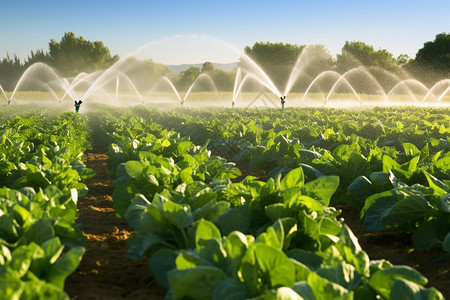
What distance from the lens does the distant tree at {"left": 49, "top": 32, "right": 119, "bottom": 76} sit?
78.2 meters

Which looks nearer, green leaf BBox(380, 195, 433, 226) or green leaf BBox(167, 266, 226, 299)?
green leaf BBox(167, 266, 226, 299)

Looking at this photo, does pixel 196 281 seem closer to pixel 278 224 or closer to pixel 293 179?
pixel 278 224

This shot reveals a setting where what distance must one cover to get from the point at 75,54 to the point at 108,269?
83.0 meters

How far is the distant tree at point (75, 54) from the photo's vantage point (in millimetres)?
78250

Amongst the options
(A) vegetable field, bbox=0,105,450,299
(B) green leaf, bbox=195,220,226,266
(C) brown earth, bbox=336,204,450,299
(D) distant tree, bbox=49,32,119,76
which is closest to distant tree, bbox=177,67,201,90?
(D) distant tree, bbox=49,32,119,76

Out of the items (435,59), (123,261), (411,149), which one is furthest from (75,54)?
(123,261)

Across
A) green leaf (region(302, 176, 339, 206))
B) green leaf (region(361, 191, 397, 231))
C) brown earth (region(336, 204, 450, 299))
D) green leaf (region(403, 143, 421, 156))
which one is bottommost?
brown earth (region(336, 204, 450, 299))

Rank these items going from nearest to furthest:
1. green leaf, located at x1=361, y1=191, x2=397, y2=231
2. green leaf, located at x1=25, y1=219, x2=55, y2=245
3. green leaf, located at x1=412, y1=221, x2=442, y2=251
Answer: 1. green leaf, located at x1=25, y1=219, x2=55, y2=245
2. green leaf, located at x1=412, y1=221, x2=442, y2=251
3. green leaf, located at x1=361, y1=191, x2=397, y2=231

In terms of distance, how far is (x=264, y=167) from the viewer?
6.10 meters

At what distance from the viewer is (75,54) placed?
79562 mm

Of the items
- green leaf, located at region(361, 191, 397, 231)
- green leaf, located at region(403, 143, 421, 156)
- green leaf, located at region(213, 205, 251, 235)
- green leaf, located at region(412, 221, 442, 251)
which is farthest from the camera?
green leaf, located at region(403, 143, 421, 156)

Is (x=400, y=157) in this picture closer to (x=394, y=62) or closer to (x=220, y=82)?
(x=220, y=82)

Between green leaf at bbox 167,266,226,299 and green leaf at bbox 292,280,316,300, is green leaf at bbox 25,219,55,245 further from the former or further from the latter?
green leaf at bbox 292,280,316,300

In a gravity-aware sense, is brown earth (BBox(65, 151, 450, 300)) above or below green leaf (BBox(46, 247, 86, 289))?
below
